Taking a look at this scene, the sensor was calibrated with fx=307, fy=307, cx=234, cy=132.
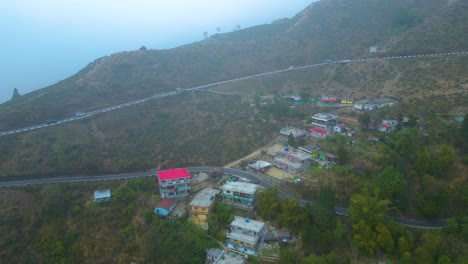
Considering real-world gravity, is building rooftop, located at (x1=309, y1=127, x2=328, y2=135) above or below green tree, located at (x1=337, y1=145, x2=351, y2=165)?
above

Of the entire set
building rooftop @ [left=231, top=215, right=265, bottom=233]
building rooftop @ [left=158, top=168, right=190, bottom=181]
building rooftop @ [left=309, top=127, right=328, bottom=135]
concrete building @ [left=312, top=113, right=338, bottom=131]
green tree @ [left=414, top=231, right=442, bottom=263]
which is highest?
building rooftop @ [left=158, top=168, right=190, bottom=181]

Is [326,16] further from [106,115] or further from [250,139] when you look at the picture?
[106,115]

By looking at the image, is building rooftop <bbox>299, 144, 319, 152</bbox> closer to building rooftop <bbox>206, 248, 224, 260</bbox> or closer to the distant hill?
the distant hill

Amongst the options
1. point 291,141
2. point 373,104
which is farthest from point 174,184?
point 373,104

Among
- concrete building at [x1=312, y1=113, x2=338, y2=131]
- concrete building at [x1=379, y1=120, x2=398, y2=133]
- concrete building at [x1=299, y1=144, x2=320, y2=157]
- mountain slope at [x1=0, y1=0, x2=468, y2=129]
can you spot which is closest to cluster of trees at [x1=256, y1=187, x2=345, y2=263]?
concrete building at [x1=299, y1=144, x2=320, y2=157]

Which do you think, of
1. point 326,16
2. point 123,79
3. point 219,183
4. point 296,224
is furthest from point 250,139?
point 326,16

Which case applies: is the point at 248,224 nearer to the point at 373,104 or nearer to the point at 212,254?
the point at 212,254
